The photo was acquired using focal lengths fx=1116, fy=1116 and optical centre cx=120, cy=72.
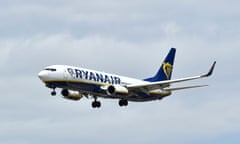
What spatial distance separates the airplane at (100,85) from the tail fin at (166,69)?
4.39 m

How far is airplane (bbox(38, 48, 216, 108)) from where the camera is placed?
14425cm

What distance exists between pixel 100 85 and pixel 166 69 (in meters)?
20.7

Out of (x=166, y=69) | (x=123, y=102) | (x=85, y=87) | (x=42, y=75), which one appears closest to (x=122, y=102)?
(x=123, y=102)

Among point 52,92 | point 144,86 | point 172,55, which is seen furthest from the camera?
point 172,55

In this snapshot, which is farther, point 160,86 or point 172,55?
point 172,55

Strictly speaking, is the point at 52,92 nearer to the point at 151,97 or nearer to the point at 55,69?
the point at 55,69

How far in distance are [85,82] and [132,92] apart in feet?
29.3

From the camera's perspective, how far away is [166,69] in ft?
543

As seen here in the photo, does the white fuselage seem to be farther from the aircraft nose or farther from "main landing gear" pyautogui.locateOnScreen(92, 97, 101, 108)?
"main landing gear" pyautogui.locateOnScreen(92, 97, 101, 108)

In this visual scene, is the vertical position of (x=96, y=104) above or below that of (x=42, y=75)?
below

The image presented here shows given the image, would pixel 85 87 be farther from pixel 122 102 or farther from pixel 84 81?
pixel 122 102

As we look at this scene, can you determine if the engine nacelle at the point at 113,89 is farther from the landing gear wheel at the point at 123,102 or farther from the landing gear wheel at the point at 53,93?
the landing gear wheel at the point at 53,93

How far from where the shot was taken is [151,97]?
6073 inches

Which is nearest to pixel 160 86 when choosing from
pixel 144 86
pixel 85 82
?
pixel 144 86
